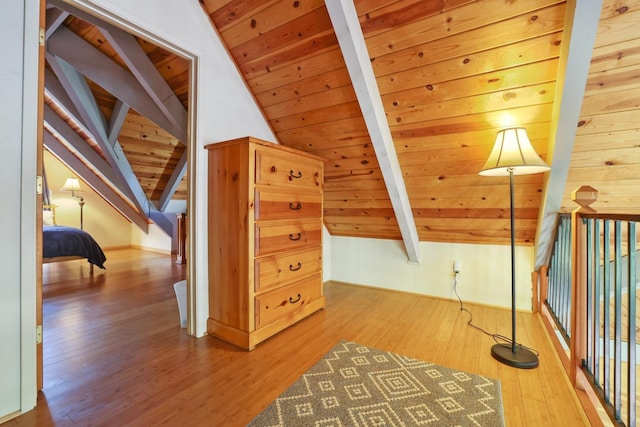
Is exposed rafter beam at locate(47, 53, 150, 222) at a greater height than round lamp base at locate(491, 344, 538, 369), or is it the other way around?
exposed rafter beam at locate(47, 53, 150, 222)

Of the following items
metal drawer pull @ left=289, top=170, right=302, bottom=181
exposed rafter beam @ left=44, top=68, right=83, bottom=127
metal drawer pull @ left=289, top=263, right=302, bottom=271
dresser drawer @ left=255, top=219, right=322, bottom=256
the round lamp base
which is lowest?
the round lamp base

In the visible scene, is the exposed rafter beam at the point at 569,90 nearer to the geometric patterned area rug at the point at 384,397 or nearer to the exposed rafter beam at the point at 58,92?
the geometric patterned area rug at the point at 384,397

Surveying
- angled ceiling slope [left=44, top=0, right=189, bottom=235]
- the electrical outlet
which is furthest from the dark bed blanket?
the electrical outlet

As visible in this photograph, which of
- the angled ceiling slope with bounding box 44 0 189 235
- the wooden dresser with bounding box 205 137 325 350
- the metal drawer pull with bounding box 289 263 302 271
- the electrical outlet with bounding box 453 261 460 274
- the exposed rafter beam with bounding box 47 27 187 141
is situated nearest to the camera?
the wooden dresser with bounding box 205 137 325 350

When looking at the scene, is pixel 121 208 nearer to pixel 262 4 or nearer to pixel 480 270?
pixel 262 4

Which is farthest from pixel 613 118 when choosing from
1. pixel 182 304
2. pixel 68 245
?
pixel 68 245

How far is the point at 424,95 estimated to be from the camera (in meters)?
1.88

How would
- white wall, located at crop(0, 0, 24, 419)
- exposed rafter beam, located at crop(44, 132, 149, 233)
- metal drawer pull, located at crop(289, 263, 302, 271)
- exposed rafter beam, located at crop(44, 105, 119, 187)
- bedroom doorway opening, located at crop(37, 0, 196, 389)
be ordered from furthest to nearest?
exposed rafter beam, located at crop(44, 132, 149, 233) → exposed rafter beam, located at crop(44, 105, 119, 187) → metal drawer pull, located at crop(289, 263, 302, 271) → bedroom doorway opening, located at crop(37, 0, 196, 389) → white wall, located at crop(0, 0, 24, 419)

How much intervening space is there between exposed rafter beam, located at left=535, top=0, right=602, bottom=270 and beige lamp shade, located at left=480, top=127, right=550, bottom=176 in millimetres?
189

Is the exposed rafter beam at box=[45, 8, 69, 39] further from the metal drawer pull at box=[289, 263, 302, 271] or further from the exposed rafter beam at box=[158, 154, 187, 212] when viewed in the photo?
the metal drawer pull at box=[289, 263, 302, 271]

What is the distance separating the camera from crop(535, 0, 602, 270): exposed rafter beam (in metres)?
1.24

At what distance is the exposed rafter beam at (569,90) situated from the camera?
1.24 metres

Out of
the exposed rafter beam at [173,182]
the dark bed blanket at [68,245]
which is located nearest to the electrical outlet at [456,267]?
the exposed rafter beam at [173,182]

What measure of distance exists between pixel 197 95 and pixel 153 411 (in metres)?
1.83
